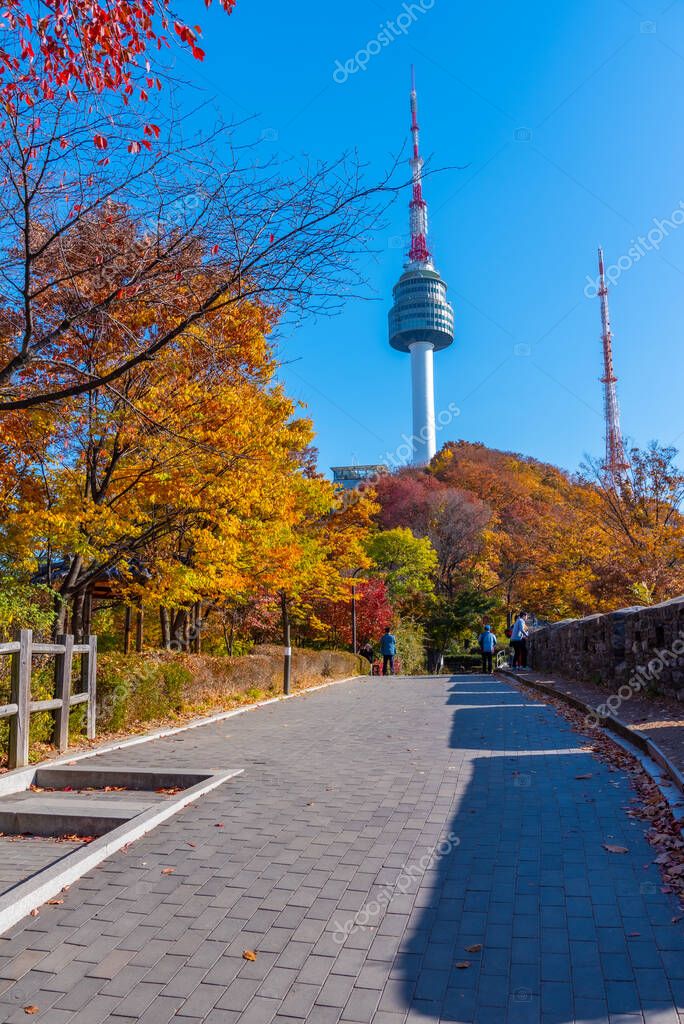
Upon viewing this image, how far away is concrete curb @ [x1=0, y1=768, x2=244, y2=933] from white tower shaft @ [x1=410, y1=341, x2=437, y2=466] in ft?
393

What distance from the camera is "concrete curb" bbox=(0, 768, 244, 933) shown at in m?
3.94

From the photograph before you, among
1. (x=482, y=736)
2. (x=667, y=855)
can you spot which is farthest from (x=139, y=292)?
(x=482, y=736)

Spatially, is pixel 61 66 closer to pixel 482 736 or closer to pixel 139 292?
pixel 139 292

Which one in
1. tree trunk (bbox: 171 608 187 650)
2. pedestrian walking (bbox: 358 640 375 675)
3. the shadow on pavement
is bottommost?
the shadow on pavement

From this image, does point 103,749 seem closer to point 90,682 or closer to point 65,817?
point 90,682

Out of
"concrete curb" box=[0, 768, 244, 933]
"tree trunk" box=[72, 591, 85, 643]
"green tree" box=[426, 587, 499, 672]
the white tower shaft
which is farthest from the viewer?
the white tower shaft

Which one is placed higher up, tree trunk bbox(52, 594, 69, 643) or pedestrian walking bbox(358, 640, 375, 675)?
tree trunk bbox(52, 594, 69, 643)

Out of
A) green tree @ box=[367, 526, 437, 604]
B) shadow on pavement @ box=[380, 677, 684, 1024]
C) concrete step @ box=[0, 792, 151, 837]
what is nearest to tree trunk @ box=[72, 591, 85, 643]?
concrete step @ box=[0, 792, 151, 837]

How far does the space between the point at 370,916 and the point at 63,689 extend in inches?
248

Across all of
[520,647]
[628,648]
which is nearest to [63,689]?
[628,648]

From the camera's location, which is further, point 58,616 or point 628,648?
point 628,648

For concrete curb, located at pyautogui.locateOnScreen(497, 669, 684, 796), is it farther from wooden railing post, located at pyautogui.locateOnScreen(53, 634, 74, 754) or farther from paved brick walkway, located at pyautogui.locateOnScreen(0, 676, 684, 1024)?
wooden railing post, located at pyautogui.locateOnScreen(53, 634, 74, 754)

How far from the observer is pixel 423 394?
426 ft

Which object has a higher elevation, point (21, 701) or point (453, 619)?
point (453, 619)
